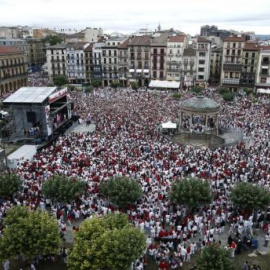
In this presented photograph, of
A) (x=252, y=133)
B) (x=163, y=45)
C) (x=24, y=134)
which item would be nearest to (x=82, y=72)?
(x=163, y=45)

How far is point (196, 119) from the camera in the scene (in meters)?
55.7

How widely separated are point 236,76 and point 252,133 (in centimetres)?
4716

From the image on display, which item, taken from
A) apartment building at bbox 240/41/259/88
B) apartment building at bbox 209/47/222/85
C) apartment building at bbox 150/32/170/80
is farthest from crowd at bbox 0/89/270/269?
apartment building at bbox 209/47/222/85

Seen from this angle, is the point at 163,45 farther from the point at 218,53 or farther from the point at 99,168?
the point at 99,168

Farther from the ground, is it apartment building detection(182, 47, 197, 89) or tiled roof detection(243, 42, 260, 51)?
tiled roof detection(243, 42, 260, 51)

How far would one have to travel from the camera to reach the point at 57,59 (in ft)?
338

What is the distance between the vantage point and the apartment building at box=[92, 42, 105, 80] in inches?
3898

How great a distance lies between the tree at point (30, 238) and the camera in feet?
65.7

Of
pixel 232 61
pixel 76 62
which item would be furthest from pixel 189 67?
pixel 76 62

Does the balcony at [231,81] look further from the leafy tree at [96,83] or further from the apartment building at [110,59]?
the leafy tree at [96,83]

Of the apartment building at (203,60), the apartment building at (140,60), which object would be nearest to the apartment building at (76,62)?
the apartment building at (140,60)

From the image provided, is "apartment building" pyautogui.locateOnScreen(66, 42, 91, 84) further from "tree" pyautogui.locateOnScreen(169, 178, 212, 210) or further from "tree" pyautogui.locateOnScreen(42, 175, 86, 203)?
"tree" pyautogui.locateOnScreen(169, 178, 212, 210)

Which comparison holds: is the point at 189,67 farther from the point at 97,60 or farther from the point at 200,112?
the point at 200,112

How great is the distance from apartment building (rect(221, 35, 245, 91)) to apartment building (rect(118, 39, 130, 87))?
27.7 meters
